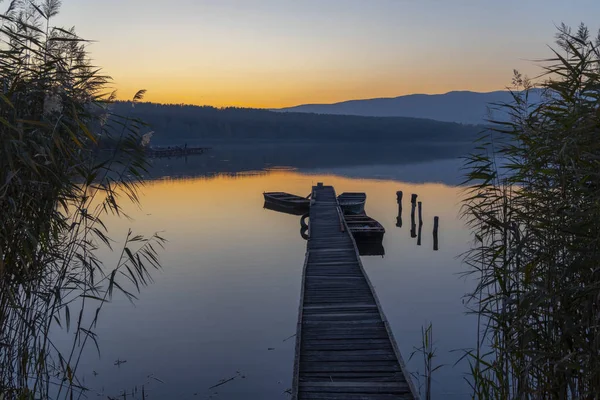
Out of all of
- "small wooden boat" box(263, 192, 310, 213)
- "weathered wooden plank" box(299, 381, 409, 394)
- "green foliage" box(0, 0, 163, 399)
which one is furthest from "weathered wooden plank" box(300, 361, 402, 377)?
"small wooden boat" box(263, 192, 310, 213)

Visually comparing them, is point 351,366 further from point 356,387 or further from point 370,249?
point 370,249

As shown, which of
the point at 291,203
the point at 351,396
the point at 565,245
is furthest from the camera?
the point at 291,203

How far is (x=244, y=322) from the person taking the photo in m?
14.0

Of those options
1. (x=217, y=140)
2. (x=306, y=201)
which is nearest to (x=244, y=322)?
(x=306, y=201)

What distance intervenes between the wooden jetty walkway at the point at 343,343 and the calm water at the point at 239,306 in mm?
1415

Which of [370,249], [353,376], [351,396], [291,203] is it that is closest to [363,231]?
[370,249]

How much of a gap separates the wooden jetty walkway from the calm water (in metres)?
1.41

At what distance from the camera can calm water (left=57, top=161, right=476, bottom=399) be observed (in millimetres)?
10680

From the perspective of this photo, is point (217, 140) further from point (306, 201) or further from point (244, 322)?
point (244, 322)

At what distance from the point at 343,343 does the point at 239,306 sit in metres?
6.67

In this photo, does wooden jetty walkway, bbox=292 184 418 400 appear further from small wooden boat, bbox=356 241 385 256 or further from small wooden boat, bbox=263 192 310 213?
small wooden boat, bbox=263 192 310 213

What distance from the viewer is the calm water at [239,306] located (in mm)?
10680

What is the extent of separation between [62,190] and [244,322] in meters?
8.54

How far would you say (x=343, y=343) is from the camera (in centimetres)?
916
